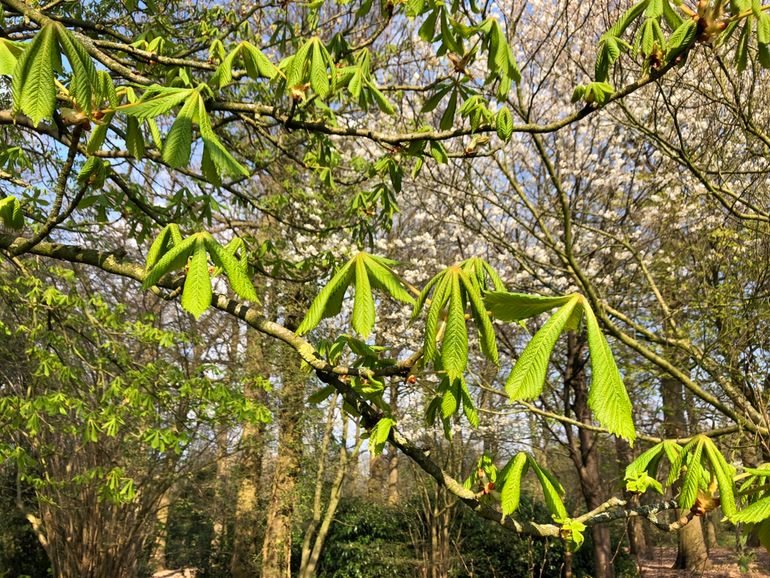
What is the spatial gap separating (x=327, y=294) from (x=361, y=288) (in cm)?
9

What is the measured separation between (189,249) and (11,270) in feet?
17.2

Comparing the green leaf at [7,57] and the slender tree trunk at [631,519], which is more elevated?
the green leaf at [7,57]

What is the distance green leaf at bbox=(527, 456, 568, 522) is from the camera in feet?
3.85

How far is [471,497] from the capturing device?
1.16 metres

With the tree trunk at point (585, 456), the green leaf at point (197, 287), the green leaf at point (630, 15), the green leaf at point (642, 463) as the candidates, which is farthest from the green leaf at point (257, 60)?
the tree trunk at point (585, 456)

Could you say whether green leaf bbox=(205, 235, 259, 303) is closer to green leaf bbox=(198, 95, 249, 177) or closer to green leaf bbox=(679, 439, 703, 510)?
green leaf bbox=(198, 95, 249, 177)

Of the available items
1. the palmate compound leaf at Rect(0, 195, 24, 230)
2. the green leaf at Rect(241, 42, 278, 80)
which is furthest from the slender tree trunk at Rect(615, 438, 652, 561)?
the palmate compound leaf at Rect(0, 195, 24, 230)

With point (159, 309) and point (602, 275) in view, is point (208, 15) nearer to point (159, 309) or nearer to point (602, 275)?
point (159, 309)

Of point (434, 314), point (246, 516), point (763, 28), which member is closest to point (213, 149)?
point (434, 314)

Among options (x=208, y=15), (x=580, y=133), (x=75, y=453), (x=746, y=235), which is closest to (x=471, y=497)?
(x=208, y=15)

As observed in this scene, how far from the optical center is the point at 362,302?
114 cm

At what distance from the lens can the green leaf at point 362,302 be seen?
3.66 ft

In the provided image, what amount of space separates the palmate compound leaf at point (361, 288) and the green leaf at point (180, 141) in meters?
0.41

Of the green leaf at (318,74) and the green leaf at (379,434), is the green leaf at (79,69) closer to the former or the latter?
the green leaf at (318,74)
